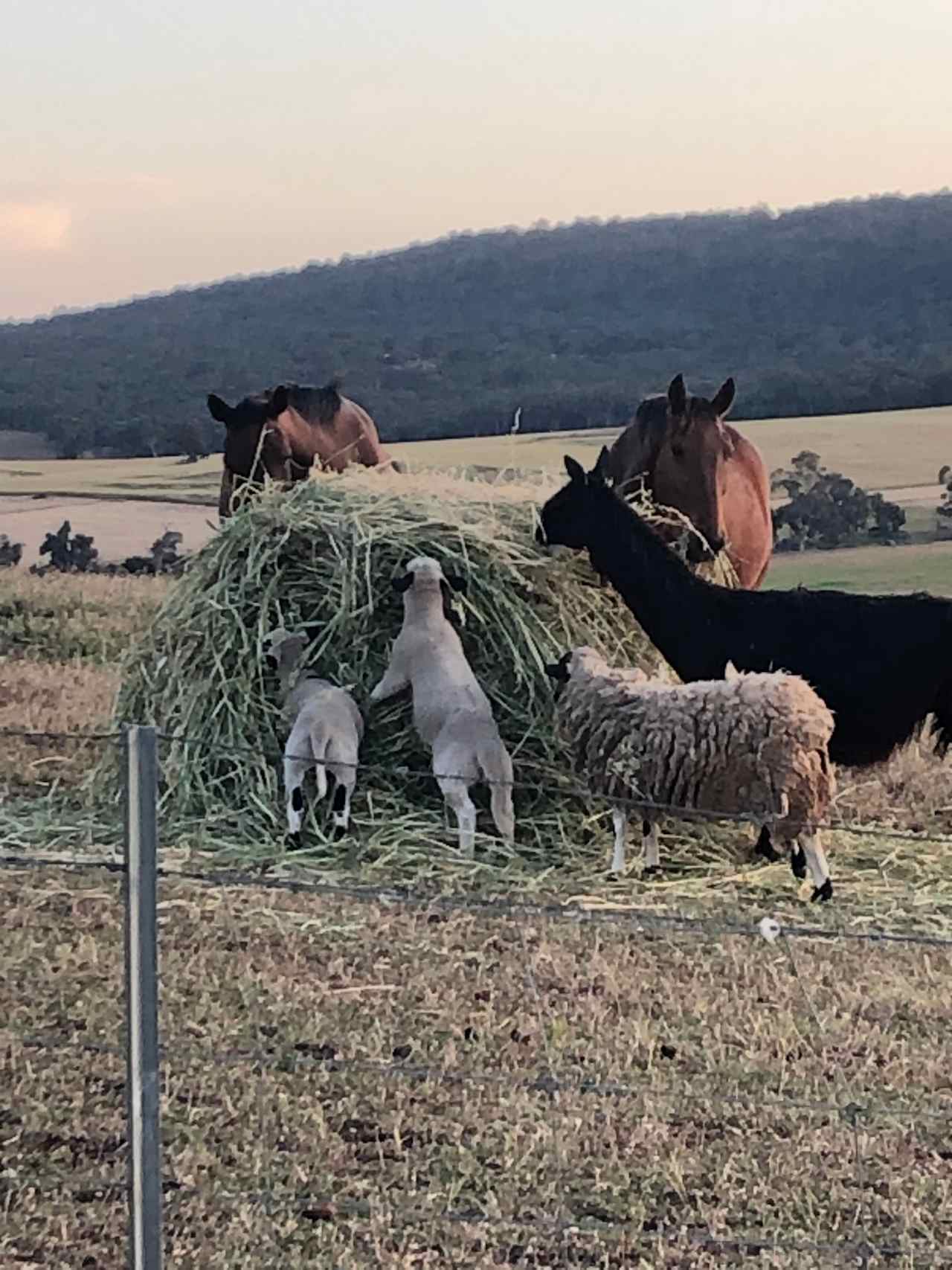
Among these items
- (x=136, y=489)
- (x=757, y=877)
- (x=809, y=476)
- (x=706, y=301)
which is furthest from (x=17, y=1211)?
(x=706, y=301)

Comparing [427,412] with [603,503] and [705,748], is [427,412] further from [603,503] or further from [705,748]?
[705,748]

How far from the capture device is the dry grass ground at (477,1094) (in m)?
3.88

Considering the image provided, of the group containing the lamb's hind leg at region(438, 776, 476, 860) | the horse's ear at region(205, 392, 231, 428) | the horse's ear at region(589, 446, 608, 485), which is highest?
the horse's ear at region(205, 392, 231, 428)

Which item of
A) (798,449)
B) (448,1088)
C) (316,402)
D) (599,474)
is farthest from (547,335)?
(448,1088)

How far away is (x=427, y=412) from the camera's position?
1934 centimetres

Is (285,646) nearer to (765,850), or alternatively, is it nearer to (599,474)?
(599,474)

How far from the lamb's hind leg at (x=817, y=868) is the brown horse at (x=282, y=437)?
412 cm

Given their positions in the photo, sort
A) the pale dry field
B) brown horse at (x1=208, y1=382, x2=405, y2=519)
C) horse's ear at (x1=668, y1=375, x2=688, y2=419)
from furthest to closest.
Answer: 1. the pale dry field
2. brown horse at (x1=208, y1=382, x2=405, y2=519)
3. horse's ear at (x1=668, y1=375, x2=688, y2=419)

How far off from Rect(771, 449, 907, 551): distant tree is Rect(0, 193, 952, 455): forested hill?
5.88ft

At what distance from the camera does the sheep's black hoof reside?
766 cm

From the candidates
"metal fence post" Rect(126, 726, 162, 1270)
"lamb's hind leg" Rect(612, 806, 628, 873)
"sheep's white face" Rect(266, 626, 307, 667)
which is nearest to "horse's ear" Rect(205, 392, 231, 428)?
"sheep's white face" Rect(266, 626, 307, 667)

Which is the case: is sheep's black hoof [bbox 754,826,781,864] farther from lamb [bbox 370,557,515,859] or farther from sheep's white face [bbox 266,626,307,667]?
sheep's white face [bbox 266,626,307,667]

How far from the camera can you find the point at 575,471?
8.37 metres

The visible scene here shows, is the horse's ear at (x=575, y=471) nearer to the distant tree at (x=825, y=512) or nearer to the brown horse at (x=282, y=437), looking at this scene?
the brown horse at (x=282, y=437)
